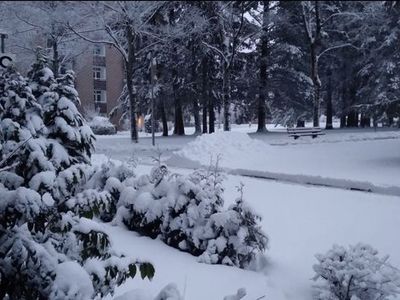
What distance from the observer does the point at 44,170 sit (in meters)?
2.50

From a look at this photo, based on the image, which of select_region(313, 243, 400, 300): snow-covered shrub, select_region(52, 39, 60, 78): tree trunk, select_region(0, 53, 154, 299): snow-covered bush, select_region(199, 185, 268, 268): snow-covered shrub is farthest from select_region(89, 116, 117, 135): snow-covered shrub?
select_region(0, 53, 154, 299): snow-covered bush

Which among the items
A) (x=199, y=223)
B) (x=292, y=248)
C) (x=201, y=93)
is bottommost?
(x=292, y=248)

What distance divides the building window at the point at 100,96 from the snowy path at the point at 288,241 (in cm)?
4880

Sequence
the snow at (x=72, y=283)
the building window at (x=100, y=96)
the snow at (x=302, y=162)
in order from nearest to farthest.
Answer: the snow at (x=72, y=283)
the snow at (x=302, y=162)
the building window at (x=100, y=96)

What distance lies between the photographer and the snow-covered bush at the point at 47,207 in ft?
7.30

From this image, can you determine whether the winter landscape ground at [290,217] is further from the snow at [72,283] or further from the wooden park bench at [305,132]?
the wooden park bench at [305,132]

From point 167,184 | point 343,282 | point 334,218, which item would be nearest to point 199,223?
point 167,184

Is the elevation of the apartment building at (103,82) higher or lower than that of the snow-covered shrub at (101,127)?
higher

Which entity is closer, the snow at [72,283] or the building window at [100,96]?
the snow at [72,283]

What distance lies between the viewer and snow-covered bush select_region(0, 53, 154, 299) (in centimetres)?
223

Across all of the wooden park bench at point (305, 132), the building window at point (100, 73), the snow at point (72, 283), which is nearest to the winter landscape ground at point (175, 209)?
the snow at point (72, 283)

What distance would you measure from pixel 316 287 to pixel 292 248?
59.5 inches

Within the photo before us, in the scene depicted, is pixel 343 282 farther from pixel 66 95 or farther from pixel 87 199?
pixel 66 95

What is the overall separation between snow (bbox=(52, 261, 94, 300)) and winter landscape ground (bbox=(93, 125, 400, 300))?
655 mm
